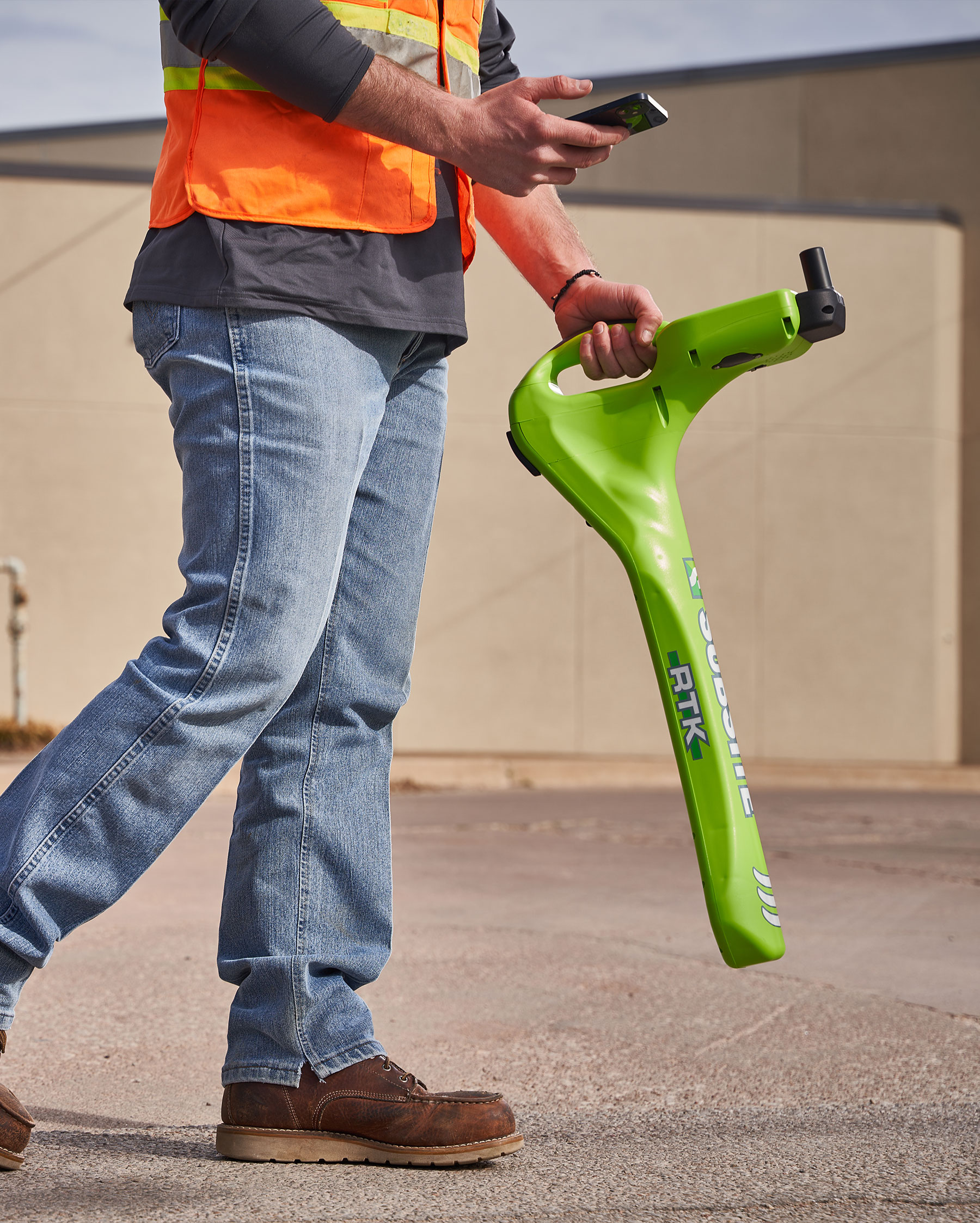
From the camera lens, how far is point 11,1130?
1.70 metres

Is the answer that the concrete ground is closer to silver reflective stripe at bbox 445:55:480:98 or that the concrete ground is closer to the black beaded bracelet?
the black beaded bracelet

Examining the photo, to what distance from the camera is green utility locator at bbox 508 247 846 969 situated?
1827 millimetres

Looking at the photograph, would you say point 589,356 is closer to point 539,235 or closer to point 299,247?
point 539,235

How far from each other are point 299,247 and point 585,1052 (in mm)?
1536

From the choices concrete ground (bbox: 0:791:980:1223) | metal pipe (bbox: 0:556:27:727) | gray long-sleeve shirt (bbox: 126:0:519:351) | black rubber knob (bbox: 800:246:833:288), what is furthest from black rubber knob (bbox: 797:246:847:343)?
metal pipe (bbox: 0:556:27:727)

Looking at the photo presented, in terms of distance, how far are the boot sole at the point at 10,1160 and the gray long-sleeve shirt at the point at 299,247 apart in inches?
42.1

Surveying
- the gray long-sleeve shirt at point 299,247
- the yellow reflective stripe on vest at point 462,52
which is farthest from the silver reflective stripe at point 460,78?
the gray long-sleeve shirt at point 299,247

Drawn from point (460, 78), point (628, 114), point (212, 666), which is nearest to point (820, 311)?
point (628, 114)

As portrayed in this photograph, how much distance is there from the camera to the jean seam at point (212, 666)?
5.18ft

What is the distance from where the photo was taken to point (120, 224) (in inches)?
417

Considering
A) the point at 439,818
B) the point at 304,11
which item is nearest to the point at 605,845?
the point at 439,818

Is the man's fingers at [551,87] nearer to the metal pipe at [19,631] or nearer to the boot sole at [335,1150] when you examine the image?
the boot sole at [335,1150]

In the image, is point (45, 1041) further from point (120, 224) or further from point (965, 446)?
point (965, 446)

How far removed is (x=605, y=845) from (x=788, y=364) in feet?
21.9
